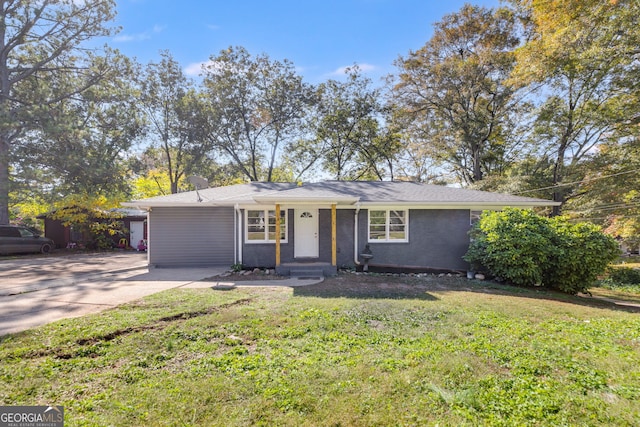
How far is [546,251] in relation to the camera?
8.20 meters

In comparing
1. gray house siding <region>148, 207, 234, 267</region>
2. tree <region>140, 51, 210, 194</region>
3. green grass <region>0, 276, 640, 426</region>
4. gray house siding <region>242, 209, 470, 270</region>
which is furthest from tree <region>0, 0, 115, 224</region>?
green grass <region>0, 276, 640, 426</region>

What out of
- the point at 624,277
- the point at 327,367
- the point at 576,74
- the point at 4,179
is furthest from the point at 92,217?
the point at 576,74

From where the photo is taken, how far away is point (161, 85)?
21625 millimetres

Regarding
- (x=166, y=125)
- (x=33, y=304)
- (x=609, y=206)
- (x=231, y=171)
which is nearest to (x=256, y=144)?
(x=231, y=171)

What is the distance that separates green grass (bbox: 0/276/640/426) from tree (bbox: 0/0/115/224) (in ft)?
56.2

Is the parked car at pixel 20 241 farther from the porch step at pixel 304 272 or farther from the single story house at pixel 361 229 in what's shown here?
the porch step at pixel 304 272

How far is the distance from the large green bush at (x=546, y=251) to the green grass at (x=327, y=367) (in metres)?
2.93

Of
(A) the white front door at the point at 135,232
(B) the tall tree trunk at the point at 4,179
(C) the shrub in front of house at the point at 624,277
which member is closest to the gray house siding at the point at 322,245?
(C) the shrub in front of house at the point at 624,277

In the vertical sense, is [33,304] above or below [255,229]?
below

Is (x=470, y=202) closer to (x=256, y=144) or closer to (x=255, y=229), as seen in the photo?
(x=255, y=229)

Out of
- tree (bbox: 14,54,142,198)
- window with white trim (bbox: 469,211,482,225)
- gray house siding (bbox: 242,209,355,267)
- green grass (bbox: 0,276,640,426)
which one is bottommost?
green grass (bbox: 0,276,640,426)

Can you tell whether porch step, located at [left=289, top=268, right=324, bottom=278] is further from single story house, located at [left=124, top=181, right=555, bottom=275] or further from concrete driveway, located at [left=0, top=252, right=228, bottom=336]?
concrete driveway, located at [left=0, top=252, right=228, bottom=336]

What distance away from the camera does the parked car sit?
14.2 metres

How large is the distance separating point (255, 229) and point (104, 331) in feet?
21.4
